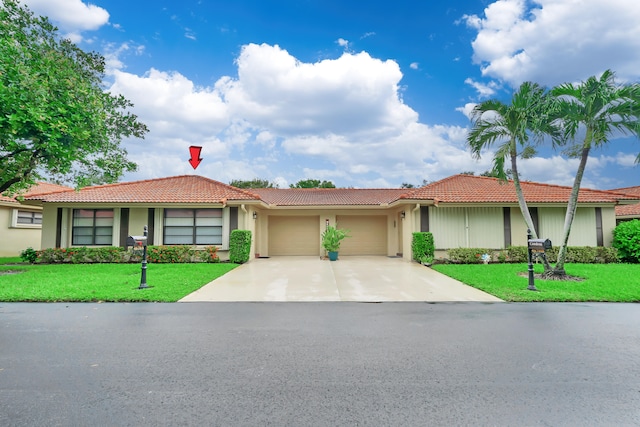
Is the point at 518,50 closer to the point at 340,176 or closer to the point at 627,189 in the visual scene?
the point at 627,189

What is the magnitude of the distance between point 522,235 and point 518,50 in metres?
7.71

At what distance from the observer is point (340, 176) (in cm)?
3556

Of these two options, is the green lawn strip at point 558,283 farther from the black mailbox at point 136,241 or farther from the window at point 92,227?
the window at point 92,227

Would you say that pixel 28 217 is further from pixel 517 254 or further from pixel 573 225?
pixel 573 225

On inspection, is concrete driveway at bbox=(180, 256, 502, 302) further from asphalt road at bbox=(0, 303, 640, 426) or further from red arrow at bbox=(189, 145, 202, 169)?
red arrow at bbox=(189, 145, 202, 169)

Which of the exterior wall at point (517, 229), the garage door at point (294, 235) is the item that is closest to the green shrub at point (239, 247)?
the garage door at point (294, 235)

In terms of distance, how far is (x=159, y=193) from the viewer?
53.8 feet

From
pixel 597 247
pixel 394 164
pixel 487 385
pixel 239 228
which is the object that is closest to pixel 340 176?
pixel 394 164

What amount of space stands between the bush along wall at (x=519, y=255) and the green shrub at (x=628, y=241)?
29 centimetres

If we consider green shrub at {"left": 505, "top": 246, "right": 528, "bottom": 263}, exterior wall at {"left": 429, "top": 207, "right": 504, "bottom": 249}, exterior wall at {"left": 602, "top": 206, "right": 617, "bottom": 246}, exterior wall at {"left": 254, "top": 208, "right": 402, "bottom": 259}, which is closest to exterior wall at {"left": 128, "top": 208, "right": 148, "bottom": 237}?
exterior wall at {"left": 254, "top": 208, "right": 402, "bottom": 259}

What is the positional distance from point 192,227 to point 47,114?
24.2ft

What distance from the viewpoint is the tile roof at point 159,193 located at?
608 inches

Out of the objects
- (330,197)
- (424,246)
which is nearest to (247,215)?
(330,197)

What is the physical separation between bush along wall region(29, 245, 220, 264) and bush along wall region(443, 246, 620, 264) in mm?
10513
